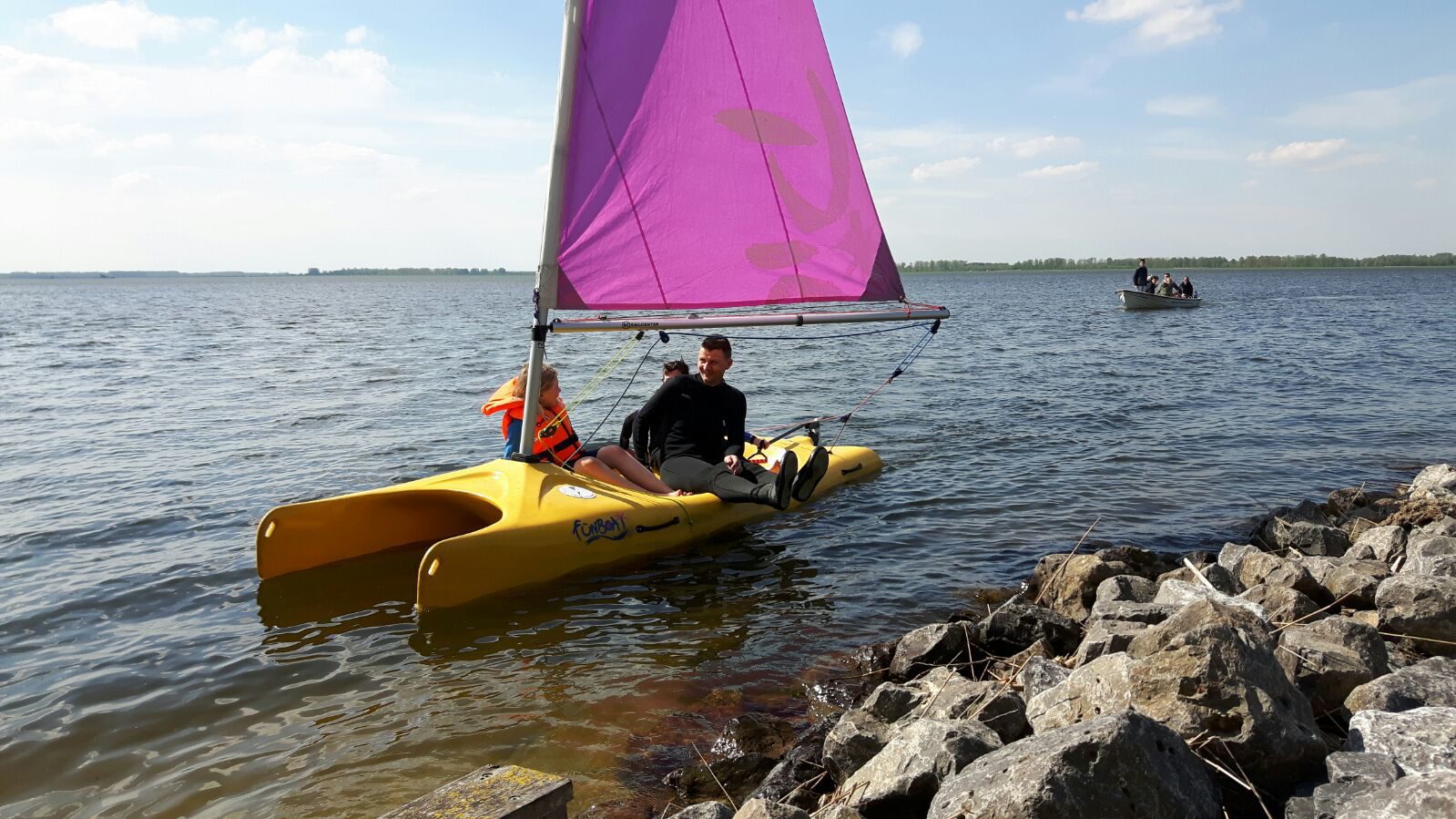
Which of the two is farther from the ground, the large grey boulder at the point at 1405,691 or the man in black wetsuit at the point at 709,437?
the man in black wetsuit at the point at 709,437

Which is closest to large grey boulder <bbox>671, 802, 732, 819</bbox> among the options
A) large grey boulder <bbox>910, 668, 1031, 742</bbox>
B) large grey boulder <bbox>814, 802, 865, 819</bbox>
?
large grey boulder <bbox>814, 802, 865, 819</bbox>

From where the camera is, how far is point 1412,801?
110 inches

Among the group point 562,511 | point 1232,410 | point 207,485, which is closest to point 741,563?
point 562,511

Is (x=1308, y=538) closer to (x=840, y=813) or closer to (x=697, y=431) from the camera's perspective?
(x=697, y=431)

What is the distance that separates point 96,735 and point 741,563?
4435 mm

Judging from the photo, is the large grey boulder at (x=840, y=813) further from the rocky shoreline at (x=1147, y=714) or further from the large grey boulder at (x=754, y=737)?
the large grey boulder at (x=754, y=737)

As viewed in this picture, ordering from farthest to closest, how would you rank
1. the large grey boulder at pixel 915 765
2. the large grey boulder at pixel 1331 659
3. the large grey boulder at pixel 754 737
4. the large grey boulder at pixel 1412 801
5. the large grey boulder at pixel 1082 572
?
the large grey boulder at pixel 1082 572
the large grey boulder at pixel 754 737
the large grey boulder at pixel 1331 659
the large grey boulder at pixel 915 765
the large grey boulder at pixel 1412 801

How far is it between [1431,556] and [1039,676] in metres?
3.40

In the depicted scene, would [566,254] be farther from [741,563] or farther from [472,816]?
[472,816]

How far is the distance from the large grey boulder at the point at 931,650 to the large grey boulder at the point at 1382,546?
3309mm

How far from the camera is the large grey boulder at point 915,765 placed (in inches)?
140

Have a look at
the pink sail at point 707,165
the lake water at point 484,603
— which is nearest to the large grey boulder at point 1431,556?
the lake water at point 484,603

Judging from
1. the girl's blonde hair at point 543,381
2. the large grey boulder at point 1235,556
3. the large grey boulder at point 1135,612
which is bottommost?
the large grey boulder at point 1235,556

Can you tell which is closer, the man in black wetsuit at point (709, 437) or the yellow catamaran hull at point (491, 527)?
the yellow catamaran hull at point (491, 527)
